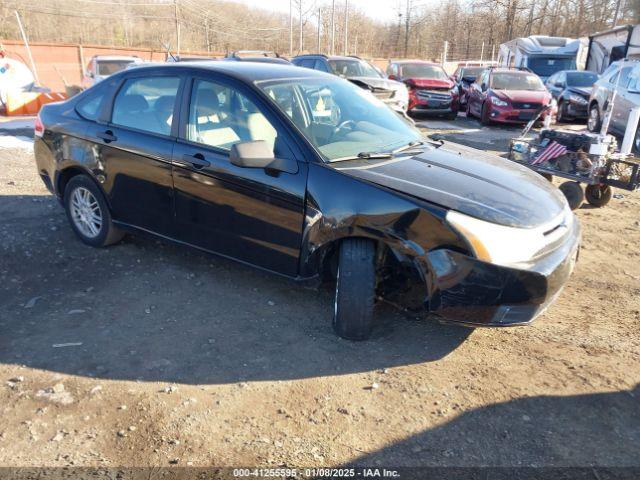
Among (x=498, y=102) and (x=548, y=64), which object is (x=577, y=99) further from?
(x=548, y=64)

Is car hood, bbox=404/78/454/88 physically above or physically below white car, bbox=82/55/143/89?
below

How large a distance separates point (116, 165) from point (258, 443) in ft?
9.34

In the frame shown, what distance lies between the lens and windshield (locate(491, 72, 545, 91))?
1488 centimetres

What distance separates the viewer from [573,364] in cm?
340

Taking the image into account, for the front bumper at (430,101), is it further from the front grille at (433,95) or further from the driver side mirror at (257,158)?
the driver side mirror at (257,158)

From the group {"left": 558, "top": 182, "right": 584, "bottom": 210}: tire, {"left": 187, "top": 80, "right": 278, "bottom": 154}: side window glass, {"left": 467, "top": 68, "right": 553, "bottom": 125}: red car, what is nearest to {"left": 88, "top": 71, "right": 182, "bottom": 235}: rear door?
{"left": 187, "top": 80, "right": 278, "bottom": 154}: side window glass

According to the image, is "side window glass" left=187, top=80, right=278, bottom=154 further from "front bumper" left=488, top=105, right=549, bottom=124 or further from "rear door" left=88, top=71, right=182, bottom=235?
"front bumper" left=488, top=105, right=549, bottom=124

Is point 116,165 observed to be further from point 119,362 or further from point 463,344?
point 463,344

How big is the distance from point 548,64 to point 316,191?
20.3 meters

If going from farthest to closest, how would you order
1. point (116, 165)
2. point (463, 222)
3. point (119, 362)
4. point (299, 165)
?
point (116, 165) → point (299, 165) → point (119, 362) → point (463, 222)

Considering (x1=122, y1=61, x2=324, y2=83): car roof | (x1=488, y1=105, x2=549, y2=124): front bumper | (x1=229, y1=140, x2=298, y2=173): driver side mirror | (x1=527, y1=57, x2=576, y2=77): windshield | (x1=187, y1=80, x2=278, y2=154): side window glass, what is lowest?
(x1=488, y1=105, x2=549, y2=124): front bumper

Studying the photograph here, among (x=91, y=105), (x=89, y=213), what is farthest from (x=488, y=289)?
(x=91, y=105)

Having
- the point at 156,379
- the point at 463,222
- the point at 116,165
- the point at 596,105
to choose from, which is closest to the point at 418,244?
the point at 463,222

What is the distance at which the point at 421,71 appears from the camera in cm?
1623
